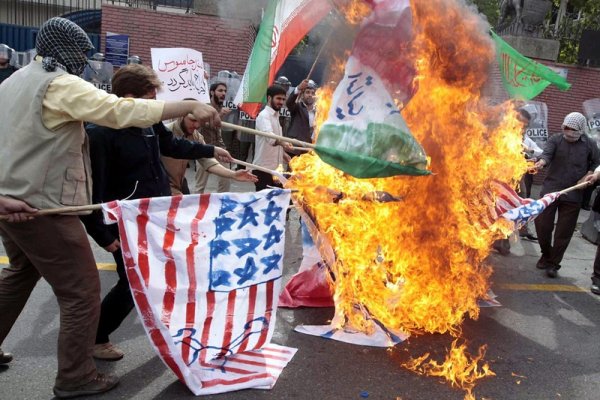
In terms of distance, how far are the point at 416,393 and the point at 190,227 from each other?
1.75 m

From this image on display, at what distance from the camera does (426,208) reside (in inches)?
163

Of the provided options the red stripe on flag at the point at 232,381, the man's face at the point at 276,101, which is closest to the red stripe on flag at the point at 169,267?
the red stripe on flag at the point at 232,381

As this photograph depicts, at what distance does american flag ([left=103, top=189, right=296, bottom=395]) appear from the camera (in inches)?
122

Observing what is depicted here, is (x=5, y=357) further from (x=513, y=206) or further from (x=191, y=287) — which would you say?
(x=513, y=206)

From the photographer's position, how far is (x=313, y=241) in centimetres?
441

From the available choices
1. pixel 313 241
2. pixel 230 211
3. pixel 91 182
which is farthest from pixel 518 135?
Answer: pixel 91 182

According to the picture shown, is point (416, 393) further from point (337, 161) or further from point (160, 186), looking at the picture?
point (160, 186)

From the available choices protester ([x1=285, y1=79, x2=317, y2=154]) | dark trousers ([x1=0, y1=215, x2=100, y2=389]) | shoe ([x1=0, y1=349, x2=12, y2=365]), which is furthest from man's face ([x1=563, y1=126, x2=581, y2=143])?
shoe ([x1=0, y1=349, x2=12, y2=365])

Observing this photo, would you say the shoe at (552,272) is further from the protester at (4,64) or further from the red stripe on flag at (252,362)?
the protester at (4,64)

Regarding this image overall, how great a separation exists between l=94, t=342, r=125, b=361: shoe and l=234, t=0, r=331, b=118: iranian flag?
7.14 ft

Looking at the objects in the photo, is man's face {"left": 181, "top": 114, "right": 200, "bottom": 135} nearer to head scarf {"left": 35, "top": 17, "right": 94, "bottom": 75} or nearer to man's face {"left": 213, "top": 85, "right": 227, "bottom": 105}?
head scarf {"left": 35, "top": 17, "right": 94, "bottom": 75}

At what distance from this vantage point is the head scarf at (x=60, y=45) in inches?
115

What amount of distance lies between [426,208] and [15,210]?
271 centimetres

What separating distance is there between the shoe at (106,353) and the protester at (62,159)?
424mm
